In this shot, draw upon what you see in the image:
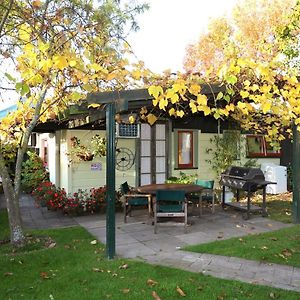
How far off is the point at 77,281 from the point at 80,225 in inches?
136

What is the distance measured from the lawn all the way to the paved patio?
0.34 metres

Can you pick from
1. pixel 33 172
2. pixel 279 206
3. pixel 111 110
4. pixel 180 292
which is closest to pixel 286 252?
pixel 180 292

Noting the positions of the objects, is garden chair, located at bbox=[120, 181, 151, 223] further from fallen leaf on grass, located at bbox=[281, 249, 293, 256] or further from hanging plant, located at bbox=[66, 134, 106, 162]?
fallen leaf on grass, located at bbox=[281, 249, 293, 256]

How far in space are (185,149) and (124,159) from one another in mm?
2287

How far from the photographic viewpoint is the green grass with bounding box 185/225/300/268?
5.40m

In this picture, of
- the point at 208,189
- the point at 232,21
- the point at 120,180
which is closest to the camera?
the point at 208,189

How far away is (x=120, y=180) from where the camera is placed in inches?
401

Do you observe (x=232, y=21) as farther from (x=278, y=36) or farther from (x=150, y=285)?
(x=150, y=285)

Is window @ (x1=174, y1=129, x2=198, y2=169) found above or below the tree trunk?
above

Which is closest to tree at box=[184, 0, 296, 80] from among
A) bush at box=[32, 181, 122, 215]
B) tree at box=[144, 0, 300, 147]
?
bush at box=[32, 181, 122, 215]

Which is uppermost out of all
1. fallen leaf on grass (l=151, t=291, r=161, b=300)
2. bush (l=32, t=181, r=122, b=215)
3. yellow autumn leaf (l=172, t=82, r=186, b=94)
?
yellow autumn leaf (l=172, t=82, r=186, b=94)

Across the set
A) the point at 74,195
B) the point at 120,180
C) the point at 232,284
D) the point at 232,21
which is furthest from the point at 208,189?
the point at 232,21

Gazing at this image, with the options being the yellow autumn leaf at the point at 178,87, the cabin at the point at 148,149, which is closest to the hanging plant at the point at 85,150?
the cabin at the point at 148,149

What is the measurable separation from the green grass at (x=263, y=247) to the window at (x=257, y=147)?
20.7 feet
